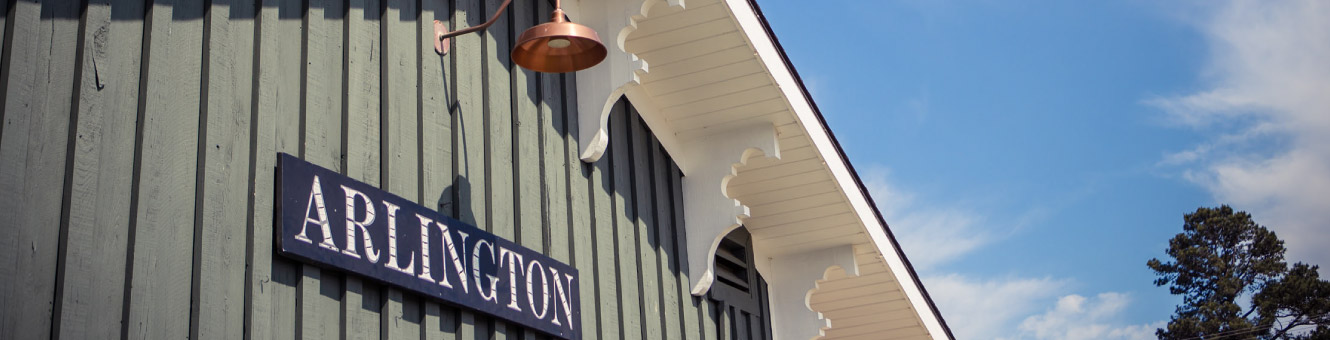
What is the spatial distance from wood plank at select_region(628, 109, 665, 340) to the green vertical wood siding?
1.85 ft

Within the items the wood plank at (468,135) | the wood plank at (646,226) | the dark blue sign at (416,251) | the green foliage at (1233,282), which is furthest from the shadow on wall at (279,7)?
the green foliage at (1233,282)

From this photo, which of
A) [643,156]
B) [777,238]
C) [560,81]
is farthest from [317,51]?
[777,238]

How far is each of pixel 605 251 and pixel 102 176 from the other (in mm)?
3019

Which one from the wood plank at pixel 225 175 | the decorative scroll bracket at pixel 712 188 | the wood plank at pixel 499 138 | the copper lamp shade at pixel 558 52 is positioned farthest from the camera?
the decorative scroll bracket at pixel 712 188

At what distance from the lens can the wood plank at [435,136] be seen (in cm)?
499

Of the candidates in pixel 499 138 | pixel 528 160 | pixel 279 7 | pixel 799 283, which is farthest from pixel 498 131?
pixel 799 283

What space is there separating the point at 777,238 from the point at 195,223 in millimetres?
5197

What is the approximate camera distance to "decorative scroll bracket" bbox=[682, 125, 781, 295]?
7457 millimetres

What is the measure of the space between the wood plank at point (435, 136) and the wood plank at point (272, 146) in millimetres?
A: 714

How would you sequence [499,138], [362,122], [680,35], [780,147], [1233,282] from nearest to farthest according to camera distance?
[362,122], [499,138], [680,35], [780,147], [1233,282]

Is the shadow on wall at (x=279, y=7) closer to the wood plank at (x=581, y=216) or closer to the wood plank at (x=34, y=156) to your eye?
the wood plank at (x=34, y=156)

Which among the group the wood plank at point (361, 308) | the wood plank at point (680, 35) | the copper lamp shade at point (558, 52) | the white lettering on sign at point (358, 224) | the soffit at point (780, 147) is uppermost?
the wood plank at point (680, 35)

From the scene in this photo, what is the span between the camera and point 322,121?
15.2 feet

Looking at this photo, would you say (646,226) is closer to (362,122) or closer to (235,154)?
(362,122)
